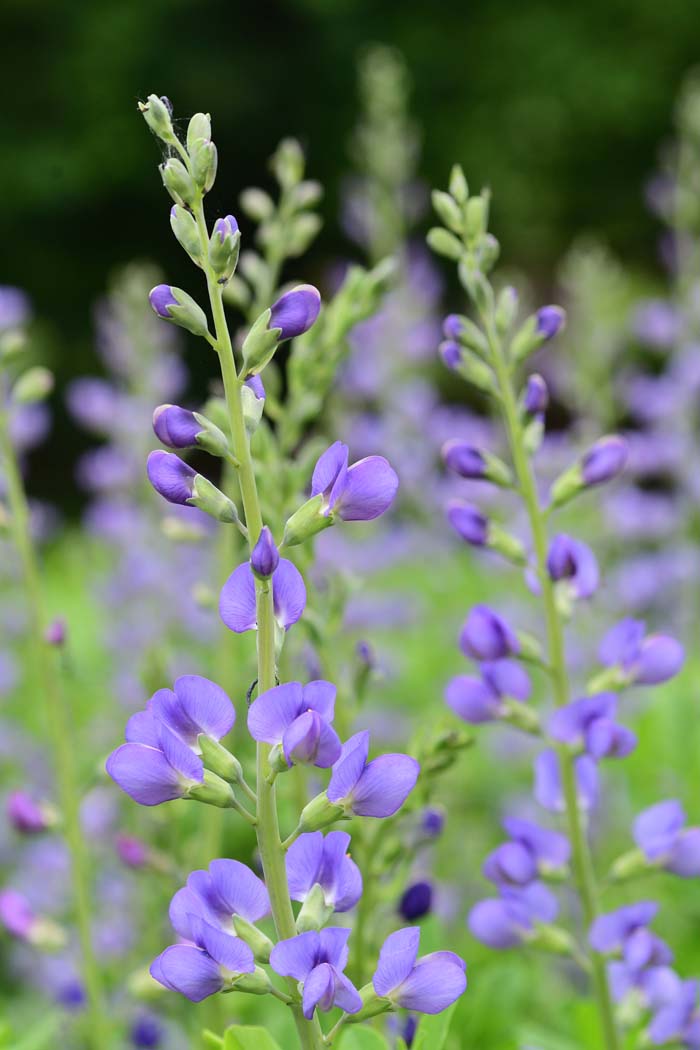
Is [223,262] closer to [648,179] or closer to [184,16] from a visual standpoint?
[184,16]

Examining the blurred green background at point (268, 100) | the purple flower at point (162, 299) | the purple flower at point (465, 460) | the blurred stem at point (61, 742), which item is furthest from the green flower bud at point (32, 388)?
the blurred green background at point (268, 100)

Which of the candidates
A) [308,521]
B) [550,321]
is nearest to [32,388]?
[550,321]

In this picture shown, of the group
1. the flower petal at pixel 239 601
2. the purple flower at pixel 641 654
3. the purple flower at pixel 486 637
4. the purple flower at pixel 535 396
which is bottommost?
the purple flower at pixel 641 654

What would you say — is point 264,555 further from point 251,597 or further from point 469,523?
point 469,523

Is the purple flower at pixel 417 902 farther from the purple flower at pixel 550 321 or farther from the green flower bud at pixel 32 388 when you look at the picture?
the green flower bud at pixel 32 388

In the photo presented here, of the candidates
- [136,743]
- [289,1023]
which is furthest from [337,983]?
[289,1023]

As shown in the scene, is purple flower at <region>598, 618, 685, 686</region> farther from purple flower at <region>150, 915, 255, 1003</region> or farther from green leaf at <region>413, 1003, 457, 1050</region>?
purple flower at <region>150, 915, 255, 1003</region>
